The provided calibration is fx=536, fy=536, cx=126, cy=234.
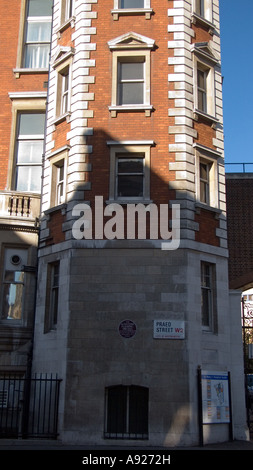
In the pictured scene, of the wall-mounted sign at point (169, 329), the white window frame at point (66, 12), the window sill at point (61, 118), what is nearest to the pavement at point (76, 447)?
the wall-mounted sign at point (169, 329)

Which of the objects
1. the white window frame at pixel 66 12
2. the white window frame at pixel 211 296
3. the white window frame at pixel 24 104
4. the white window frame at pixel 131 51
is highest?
the white window frame at pixel 66 12

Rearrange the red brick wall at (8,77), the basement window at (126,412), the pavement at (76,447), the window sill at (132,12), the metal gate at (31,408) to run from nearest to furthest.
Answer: the pavement at (76,447)
the basement window at (126,412)
the metal gate at (31,408)
the window sill at (132,12)
the red brick wall at (8,77)

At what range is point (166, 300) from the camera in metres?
15.3

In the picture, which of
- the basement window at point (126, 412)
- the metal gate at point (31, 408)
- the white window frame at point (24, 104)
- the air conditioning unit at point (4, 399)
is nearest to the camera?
the basement window at point (126, 412)

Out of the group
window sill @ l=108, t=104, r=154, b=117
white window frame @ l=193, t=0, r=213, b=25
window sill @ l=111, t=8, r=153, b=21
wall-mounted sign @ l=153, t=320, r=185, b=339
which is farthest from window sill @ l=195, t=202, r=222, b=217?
white window frame @ l=193, t=0, r=213, b=25

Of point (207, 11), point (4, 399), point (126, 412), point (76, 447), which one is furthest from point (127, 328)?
point (207, 11)

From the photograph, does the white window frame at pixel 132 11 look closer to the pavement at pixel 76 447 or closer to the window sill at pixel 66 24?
the window sill at pixel 66 24

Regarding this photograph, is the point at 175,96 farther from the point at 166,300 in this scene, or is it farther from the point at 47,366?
the point at 47,366

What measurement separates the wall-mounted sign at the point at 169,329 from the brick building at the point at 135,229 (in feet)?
0.10

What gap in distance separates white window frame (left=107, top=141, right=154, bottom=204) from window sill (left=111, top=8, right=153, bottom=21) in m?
4.63

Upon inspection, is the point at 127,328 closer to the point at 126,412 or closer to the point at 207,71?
the point at 126,412

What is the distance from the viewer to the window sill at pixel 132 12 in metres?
18.0

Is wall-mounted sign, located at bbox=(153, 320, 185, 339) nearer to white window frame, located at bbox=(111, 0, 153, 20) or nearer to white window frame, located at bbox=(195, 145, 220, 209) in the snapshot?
white window frame, located at bbox=(195, 145, 220, 209)
